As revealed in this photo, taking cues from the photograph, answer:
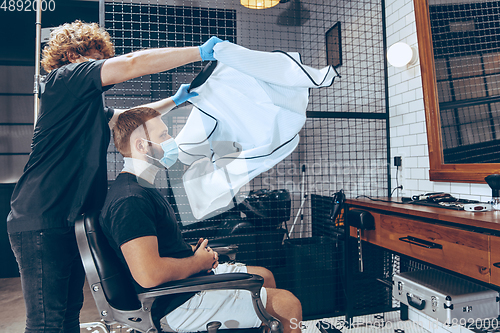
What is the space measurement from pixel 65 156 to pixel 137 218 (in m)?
0.49

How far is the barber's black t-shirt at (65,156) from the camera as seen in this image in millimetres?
1145

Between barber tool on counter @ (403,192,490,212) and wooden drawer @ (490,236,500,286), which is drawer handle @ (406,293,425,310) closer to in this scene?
wooden drawer @ (490,236,500,286)

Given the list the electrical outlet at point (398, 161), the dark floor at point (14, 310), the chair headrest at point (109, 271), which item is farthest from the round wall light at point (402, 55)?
the dark floor at point (14, 310)

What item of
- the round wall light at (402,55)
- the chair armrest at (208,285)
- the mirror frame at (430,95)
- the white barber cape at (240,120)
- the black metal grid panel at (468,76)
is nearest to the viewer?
the chair armrest at (208,285)

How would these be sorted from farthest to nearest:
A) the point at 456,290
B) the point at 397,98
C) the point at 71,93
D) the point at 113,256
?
the point at 397,98 → the point at 456,290 → the point at 71,93 → the point at 113,256

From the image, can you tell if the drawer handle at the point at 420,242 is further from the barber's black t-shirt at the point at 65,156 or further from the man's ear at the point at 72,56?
the man's ear at the point at 72,56

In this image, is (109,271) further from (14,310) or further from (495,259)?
(14,310)

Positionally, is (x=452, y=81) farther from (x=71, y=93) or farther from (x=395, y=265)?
(x=71, y=93)

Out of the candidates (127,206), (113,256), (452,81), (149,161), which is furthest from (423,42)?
(113,256)

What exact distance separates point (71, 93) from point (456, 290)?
195 centimetres

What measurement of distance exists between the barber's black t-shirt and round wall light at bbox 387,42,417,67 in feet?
6.66

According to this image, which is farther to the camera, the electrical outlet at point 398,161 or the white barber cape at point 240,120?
the electrical outlet at point 398,161

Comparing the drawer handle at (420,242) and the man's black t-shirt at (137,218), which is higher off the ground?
the man's black t-shirt at (137,218)

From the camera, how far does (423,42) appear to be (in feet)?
Answer: 6.48
